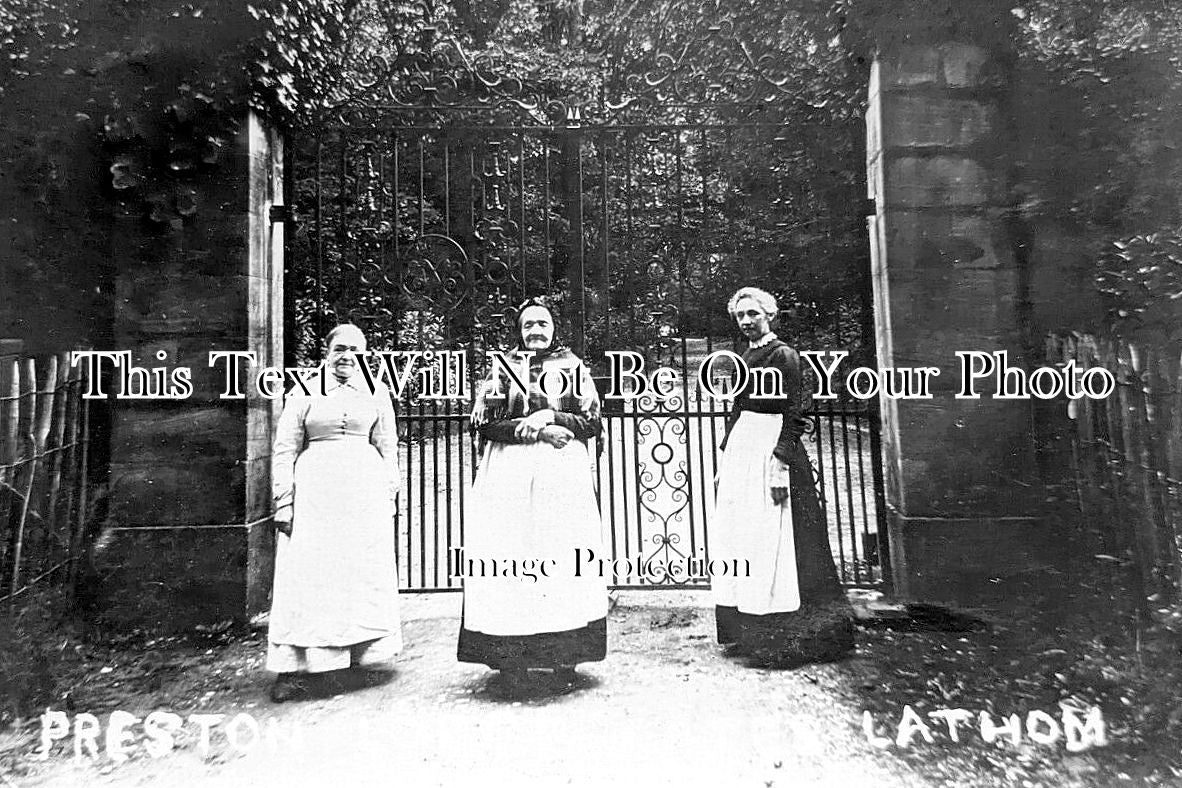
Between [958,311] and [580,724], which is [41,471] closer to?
[580,724]

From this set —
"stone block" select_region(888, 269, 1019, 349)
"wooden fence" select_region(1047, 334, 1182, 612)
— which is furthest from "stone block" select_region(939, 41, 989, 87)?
"wooden fence" select_region(1047, 334, 1182, 612)

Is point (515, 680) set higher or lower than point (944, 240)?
lower

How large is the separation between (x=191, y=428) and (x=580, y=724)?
2.17 m

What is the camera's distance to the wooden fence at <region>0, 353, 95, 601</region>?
2.85 m

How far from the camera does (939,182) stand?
3.08 meters

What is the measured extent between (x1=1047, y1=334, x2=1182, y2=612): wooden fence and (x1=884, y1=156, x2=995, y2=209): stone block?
0.76 m

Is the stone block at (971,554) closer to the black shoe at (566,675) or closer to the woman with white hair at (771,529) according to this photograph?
the woman with white hair at (771,529)

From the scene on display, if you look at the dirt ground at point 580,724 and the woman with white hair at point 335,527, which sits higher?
the woman with white hair at point 335,527

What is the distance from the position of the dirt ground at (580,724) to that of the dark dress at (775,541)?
0.39 feet

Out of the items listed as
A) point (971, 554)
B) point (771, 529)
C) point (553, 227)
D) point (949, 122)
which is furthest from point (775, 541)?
point (949, 122)

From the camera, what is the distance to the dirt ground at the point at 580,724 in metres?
2.63

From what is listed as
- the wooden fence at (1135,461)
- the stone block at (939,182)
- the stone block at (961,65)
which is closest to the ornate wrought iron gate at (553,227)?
the stone block at (939,182)

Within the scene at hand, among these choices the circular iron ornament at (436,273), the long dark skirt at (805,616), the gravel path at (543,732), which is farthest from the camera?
the circular iron ornament at (436,273)

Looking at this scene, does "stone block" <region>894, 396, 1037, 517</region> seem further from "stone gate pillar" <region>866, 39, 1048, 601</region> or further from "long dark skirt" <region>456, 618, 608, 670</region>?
"long dark skirt" <region>456, 618, 608, 670</region>
